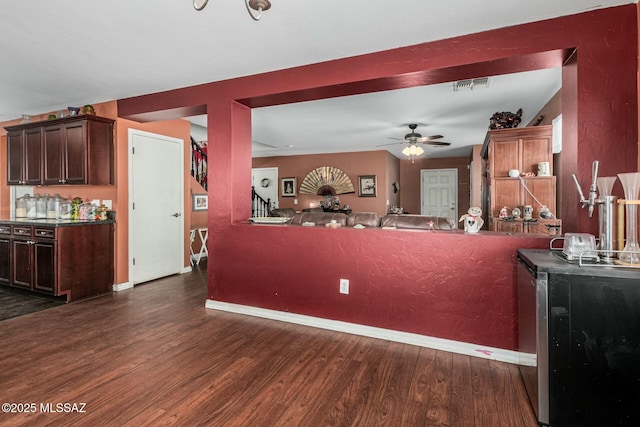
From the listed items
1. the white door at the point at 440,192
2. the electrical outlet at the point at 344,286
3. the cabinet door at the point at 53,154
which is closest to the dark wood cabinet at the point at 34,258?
the cabinet door at the point at 53,154

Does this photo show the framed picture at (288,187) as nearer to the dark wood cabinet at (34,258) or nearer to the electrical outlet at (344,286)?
the dark wood cabinet at (34,258)

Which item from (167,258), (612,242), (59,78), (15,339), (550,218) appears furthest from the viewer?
(167,258)

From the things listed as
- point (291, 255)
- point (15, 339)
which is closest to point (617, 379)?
point (291, 255)

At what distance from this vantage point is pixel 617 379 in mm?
1580

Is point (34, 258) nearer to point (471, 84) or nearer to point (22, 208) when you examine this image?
point (22, 208)

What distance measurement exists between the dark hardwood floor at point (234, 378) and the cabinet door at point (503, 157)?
2.71 m

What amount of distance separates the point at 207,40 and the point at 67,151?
2.70 metres

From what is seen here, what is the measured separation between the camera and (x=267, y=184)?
994 cm

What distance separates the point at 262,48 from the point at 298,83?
1.52ft

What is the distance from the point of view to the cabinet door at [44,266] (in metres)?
3.68

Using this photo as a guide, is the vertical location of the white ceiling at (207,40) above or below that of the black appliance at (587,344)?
above

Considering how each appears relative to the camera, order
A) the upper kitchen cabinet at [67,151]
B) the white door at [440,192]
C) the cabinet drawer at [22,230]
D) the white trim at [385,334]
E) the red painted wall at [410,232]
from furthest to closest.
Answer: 1. the white door at [440,192]
2. the upper kitchen cabinet at [67,151]
3. the cabinet drawer at [22,230]
4. the white trim at [385,334]
5. the red painted wall at [410,232]

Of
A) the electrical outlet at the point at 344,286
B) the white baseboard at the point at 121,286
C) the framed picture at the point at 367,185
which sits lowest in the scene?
the white baseboard at the point at 121,286

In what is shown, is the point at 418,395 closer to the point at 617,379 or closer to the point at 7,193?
the point at 617,379
